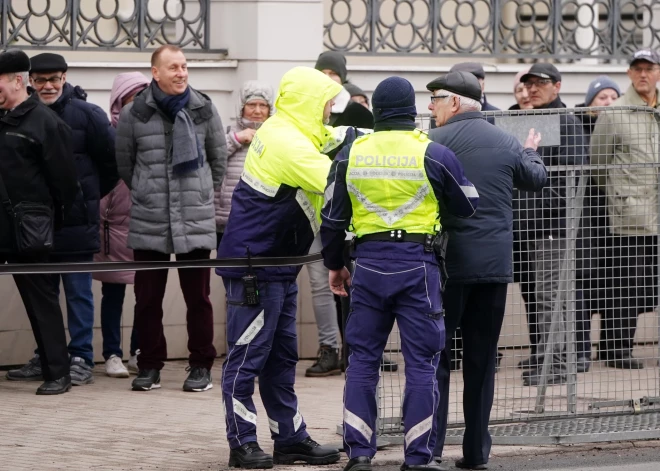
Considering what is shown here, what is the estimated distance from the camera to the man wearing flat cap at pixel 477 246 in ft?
25.0

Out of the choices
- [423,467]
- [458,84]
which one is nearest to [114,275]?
[458,84]

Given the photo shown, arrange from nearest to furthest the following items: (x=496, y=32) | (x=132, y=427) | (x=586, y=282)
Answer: (x=132, y=427) < (x=586, y=282) < (x=496, y=32)

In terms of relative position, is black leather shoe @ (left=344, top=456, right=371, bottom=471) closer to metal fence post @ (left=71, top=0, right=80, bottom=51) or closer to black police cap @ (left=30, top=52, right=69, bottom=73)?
black police cap @ (left=30, top=52, right=69, bottom=73)

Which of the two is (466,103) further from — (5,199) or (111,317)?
(111,317)

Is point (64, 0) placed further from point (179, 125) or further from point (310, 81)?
point (310, 81)

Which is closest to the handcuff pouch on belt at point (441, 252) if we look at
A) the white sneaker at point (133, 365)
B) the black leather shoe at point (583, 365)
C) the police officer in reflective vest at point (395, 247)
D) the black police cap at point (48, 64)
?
the police officer in reflective vest at point (395, 247)

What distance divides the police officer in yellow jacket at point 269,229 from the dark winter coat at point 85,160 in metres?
2.57

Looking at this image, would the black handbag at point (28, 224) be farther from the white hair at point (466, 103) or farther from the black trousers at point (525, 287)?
the white hair at point (466, 103)

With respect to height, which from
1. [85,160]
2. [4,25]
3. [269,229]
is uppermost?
[4,25]

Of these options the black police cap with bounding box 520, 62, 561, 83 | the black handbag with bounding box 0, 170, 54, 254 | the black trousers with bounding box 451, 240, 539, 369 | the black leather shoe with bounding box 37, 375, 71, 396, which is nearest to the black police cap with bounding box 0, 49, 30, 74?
the black handbag with bounding box 0, 170, 54, 254

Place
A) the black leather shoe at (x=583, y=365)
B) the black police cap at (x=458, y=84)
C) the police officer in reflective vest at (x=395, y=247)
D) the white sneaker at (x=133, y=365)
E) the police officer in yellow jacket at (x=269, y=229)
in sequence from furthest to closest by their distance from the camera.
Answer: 1. the white sneaker at (x=133, y=365)
2. the black leather shoe at (x=583, y=365)
3. the black police cap at (x=458, y=84)
4. the police officer in yellow jacket at (x=269, y=229)
5. the police officer in reflective vest at (x=395, y=247)

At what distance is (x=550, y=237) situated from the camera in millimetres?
8633

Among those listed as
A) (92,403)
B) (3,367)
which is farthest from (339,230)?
(3,367)

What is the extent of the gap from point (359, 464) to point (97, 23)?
5258 millimetres
